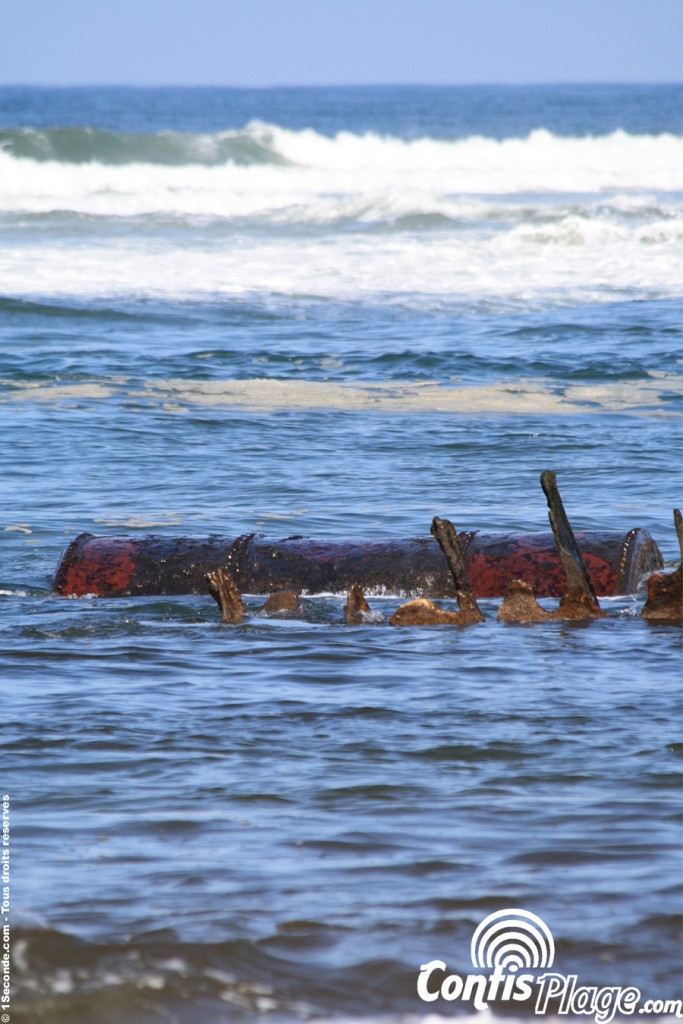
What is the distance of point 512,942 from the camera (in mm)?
3645

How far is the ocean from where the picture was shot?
3.68 m

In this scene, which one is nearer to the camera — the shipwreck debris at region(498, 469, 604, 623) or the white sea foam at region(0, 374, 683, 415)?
the shipwreck debris at region(498, 469, 604, 623)

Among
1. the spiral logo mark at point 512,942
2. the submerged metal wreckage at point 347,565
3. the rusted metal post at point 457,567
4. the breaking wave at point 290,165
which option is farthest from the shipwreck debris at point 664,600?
the breaking wave at point 290,165

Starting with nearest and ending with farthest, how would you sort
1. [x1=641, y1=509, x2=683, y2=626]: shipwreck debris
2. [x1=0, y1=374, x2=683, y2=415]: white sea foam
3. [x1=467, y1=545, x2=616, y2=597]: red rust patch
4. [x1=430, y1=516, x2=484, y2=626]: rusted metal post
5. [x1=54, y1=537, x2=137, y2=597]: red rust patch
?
Result: [x1=430, y1=516, x2=484, y2=626]: rusted metal post < [x1=641, y1=509, x2=683, y2=626]: shipwreck debris < [x1=467, y1=545, x2=616, y2=597]: red rust patch < [x1=54, y1=537, x2=137, y2=597]: red rust patch < [x1=0, y1=374, x2=683, y2=415]: white sea foam

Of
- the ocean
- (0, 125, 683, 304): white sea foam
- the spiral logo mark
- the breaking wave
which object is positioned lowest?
the spiral logo mark

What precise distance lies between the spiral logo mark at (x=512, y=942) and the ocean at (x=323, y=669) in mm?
37

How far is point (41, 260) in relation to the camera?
79.7 ft

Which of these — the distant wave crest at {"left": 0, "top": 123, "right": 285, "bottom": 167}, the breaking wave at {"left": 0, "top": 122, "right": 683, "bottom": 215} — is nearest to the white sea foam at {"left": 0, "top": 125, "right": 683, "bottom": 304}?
the breaking wave at {"left": 0, "top": 122, "right": 683, "bottom": 215}

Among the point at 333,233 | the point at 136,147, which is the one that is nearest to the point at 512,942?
the point at 333,233

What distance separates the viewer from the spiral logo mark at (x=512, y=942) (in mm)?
3602

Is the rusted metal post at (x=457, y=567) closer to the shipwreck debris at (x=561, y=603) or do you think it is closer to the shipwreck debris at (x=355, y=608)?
the shipwreck debris at (x=561, y=603)

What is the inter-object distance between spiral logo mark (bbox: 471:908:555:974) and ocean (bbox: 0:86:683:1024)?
0.04 metres

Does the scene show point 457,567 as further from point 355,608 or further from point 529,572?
point 529,572

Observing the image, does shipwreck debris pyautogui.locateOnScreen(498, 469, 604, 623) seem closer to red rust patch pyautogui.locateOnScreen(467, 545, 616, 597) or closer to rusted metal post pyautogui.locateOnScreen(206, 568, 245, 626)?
red rust patch pyautogui.locateOnScreen(467, 545, 616, 597)
